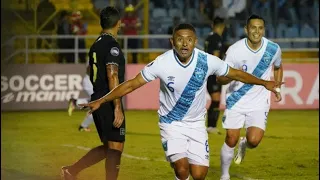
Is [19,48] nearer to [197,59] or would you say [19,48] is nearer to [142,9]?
[142,9]

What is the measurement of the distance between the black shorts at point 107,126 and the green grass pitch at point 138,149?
1860 millimetres

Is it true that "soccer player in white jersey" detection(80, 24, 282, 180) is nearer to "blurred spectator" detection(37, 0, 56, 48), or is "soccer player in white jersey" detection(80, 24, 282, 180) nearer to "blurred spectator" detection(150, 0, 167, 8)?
"blurred spectator" detection(37, 0, 56, 48)

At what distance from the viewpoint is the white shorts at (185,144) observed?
8.80m

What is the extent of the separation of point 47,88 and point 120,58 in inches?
548

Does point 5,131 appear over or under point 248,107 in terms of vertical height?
under

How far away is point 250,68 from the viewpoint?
1128cm

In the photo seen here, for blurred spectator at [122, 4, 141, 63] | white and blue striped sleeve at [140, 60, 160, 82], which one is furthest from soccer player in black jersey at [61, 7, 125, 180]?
blurred spectator at [122, 4, 141, 63]

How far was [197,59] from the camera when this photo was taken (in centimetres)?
870

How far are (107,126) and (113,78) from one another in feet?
1.94

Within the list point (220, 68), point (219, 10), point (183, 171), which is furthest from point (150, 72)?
point (219, 10)

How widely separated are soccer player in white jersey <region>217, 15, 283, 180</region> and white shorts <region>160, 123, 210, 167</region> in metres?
2.27

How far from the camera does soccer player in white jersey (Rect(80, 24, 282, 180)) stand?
8.61 meters

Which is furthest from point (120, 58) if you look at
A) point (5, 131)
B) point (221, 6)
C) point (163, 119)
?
point (221, 6)

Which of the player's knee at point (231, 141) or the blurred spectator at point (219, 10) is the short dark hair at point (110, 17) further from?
the blurred spectator at point (219, 10)
